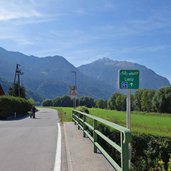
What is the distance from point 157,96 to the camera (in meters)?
121

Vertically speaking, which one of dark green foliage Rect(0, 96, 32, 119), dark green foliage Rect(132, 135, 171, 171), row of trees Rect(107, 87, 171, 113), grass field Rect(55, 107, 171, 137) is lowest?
dark green foliage Rect(132, 135, 171, 171)

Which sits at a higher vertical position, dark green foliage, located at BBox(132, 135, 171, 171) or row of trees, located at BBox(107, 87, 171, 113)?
row of trees, located at BBox(107, 87, 171, 113)

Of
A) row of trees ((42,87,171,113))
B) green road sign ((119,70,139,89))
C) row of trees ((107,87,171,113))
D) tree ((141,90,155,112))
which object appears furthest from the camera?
tree ((141,90,155,112))

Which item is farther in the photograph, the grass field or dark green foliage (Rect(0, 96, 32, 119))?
dark green foliage (Rect(0, 96, 32, 119))

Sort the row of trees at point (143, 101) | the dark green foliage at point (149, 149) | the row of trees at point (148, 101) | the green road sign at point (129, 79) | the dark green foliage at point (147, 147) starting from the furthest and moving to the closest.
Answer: the row of trees at point (143, 101)
the row of trees at point (148, 101)
the dark green foliage at point (149, 149)
the dark green foliage at point (147, 147)
the green road sign at point (129, 79)

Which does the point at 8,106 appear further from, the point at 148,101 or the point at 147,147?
the point at 148,101

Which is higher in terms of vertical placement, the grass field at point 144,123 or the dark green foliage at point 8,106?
the dark green foliage at point 8,106

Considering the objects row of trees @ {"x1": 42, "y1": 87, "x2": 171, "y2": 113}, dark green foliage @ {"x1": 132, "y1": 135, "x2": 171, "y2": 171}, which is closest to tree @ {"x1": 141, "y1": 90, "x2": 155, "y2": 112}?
row of trees @ {"x1": 42, "y1": 87, "x2": 171, "y2": 113}

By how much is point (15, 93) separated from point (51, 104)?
101 m

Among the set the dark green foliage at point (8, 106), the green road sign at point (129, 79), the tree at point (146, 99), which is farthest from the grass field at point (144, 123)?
the tree at point (146, 99)

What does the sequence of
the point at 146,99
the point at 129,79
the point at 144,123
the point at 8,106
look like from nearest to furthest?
1. the point at 129,79
2. the point at 144,123
3. the point at 8,106
4. the point at 146,99

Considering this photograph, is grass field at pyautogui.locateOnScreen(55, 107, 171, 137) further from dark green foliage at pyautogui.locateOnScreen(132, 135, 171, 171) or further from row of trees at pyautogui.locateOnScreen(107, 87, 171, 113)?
row of trees at pyautogui.locateOnScreen(107, 87, 171, 113)

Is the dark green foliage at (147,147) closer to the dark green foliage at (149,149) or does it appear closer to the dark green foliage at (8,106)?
the dark green foliage at (149,149)

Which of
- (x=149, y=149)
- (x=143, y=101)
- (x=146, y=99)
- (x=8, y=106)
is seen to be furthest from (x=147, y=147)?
(x=143, y=101)
